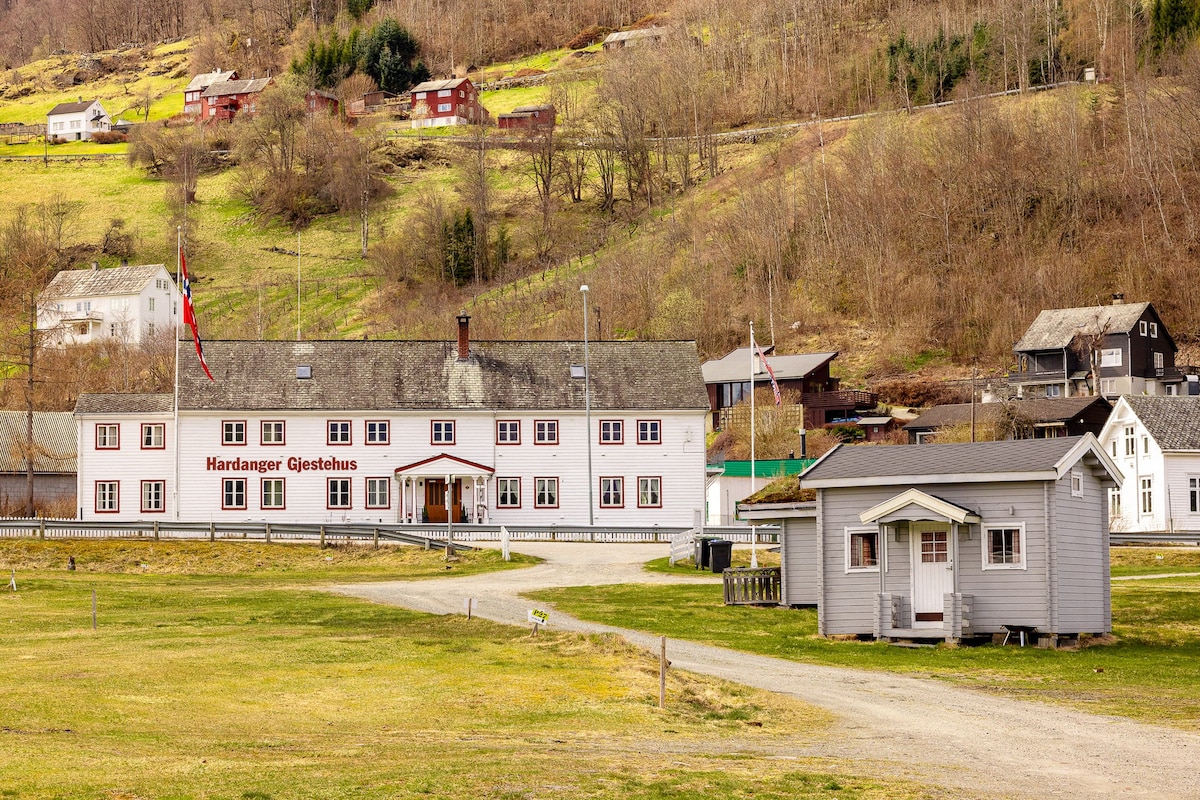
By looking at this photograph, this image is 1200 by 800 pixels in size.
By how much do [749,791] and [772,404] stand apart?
2933 inches

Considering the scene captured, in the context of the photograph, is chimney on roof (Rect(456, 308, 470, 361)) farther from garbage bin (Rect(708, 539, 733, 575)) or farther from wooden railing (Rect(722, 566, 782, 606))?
wooden railing (Rect(722, 566, 782, 606))

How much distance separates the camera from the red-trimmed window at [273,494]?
60531mm

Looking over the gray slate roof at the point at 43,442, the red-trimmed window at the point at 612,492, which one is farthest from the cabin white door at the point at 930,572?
the gray slate roof at the point at 43,442

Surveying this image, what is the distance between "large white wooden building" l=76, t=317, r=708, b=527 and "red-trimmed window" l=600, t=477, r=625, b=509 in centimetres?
6

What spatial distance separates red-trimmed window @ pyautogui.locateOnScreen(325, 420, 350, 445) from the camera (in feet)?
200

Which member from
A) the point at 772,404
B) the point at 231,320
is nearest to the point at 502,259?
the point at 231,320

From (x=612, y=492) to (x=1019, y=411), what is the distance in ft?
90.2

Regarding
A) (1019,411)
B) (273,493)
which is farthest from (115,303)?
(1019,411)

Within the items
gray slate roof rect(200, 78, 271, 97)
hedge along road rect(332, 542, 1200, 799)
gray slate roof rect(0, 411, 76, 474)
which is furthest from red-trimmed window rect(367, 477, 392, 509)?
gray slate roof rect(200, 78, 271, 97)

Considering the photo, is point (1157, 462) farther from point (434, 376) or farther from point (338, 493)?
point (338, 493)

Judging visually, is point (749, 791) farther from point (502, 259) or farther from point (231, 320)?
point (502, 259)

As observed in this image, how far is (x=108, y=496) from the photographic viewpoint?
6025 cm

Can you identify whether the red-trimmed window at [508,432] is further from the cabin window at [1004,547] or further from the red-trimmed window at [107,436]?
the cabin window at [1004,547]

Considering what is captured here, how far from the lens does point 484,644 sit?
27000mm
